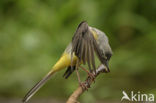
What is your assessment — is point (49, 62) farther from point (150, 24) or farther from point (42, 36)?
point (150, 24)

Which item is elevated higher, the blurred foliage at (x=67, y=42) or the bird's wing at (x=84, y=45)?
the bird's wing at (x=84, y=45)

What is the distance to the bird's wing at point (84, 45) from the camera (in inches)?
97.3

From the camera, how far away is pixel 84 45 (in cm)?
257

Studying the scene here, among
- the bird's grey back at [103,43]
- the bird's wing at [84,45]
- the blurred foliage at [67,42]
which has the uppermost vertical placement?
the bird's wing at [84,45]

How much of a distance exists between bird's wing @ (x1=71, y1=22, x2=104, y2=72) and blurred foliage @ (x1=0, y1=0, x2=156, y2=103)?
2.18 meters

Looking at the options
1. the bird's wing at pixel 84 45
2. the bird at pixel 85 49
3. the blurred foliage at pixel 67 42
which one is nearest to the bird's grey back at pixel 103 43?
the bird at pixel 85 49

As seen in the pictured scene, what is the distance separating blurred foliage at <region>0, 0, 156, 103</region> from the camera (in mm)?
4898

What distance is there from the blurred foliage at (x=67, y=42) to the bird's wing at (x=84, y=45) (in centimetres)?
218

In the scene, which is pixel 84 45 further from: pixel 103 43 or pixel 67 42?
pixel 67 42

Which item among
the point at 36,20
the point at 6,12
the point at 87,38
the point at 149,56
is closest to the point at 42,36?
the point at 36,20

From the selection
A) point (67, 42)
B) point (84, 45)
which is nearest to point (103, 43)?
point (84, 45)

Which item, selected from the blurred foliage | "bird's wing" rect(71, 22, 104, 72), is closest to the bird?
"bird's wing" rect(71, 22, 104, 72)

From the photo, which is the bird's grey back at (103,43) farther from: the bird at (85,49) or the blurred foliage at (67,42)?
the blurred foliage at (67,42)

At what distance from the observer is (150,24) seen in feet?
17.5
